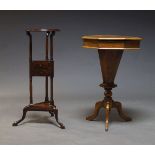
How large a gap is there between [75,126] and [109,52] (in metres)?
0.87

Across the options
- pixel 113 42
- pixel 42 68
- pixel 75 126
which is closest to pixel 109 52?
pixel 113 42

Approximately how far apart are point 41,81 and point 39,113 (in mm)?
1638

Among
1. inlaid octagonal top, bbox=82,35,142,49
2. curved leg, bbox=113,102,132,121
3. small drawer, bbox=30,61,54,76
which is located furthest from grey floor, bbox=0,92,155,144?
inlaid octagonal top, bbox=82,35,142,49

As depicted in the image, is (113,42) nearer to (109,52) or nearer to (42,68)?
(109,52)

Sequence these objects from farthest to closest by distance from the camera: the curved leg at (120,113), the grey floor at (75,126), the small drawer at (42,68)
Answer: the curved leg at (120,113)
the small drawer at (42,68)
the grey floor at (75,126)

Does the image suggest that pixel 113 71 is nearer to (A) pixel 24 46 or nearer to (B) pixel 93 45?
(B) pixel 93 45

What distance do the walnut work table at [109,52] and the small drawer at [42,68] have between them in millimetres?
430

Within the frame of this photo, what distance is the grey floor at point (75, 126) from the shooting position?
15.2 ft

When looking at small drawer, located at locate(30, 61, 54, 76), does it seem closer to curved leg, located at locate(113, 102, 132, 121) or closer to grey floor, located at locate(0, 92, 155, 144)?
grey floor, located at locate(0, 92, 155, 144)

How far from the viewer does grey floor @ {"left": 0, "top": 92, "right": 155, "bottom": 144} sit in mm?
4633

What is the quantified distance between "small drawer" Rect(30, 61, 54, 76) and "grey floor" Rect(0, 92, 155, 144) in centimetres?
55

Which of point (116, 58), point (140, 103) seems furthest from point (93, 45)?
point (140, 103)

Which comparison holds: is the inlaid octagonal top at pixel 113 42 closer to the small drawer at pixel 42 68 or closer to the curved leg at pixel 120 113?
the small drawer at pixel 42 68

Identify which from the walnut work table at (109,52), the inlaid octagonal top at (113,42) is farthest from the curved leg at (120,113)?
the inlaid octagonal top at (113,42)
